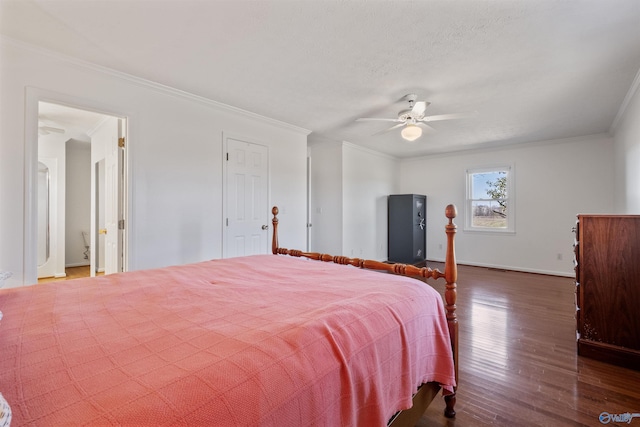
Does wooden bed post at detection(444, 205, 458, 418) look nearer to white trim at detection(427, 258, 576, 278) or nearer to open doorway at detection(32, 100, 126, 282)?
open doorway at detection(32, 100, 126, 282)

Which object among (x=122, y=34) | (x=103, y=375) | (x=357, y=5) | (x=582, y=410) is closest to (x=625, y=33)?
(x=357, y=5)

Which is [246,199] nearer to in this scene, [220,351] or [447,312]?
[447,312]

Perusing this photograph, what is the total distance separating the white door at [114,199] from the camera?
2929mm

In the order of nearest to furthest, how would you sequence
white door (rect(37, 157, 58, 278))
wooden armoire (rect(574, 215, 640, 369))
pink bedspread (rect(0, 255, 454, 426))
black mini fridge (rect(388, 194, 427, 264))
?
pink bedspread (rect(0, 255, 454, 426)), wooden armoire (rect(574, 215, 640, 369)), white door (rect(37, 157, 58, 278)), black mini fridge (rect(388, 194, 427, 264))

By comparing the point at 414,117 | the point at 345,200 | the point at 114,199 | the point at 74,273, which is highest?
the point at 414,117

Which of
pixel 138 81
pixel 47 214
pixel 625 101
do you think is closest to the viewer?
pixel 138 81

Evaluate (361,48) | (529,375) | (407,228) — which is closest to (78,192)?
(361,48)

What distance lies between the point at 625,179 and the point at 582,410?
3662 mm

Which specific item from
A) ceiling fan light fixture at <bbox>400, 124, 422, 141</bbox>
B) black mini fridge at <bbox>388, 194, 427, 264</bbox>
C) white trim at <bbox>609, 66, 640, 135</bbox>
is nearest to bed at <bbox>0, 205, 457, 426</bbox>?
ceiling fan light fixture at <bbox>400, 124, 422, 141</bbox>

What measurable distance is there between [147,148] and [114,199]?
675 mm

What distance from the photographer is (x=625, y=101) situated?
11.0 feet

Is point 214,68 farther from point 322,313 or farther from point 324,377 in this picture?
point 324,377

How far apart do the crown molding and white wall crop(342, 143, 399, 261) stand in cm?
185

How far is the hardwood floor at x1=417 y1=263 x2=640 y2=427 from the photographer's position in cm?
168
